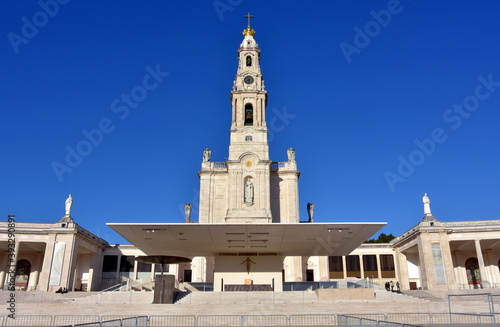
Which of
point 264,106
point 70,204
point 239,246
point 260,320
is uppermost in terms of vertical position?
point 264,106

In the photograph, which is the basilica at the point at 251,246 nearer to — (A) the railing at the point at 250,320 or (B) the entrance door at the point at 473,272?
(B) the entrance door at the point at 473,272

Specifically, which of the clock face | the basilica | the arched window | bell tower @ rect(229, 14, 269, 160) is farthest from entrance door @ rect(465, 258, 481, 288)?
the clock face

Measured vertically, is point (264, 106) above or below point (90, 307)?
above

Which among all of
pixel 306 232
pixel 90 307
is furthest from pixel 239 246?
pixel 90 307

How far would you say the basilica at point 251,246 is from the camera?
Answer: 3447cm

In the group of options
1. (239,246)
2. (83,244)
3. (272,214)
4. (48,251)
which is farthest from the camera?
(272,214)

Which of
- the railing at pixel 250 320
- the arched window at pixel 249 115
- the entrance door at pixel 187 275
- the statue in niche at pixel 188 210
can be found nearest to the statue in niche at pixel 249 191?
the statue in niche at pixel 188 210

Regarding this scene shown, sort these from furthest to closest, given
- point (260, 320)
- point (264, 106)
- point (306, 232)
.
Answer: point (264, 106), point (306, 232), point (260, 320)

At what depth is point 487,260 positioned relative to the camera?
49750 mm

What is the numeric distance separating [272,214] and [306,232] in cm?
2036

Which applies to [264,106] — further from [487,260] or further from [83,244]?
[487,260]

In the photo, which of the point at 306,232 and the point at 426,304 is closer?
the point at 426,304

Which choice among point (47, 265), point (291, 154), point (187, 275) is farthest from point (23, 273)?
point (291, 154)

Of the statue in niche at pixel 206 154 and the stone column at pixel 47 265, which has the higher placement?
the statue in niche at pixel 206 154
